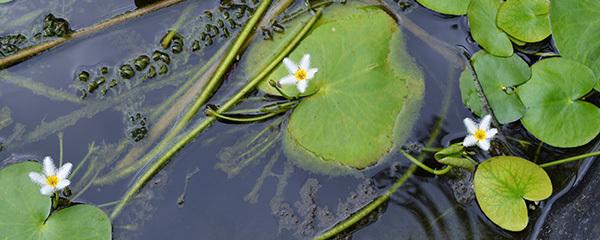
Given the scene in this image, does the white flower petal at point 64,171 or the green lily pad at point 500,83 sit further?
the green lily pad at point 500,83

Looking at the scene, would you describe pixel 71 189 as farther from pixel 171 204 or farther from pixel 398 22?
pixel 398 22

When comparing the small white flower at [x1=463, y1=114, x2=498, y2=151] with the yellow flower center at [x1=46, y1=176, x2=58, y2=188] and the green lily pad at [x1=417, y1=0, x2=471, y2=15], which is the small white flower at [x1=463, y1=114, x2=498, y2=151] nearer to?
the green lily pad at [x1=417, y1=0, x2=471, y2=15]

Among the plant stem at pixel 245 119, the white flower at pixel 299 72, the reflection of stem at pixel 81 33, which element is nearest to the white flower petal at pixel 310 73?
the white flower at pixel 299 72

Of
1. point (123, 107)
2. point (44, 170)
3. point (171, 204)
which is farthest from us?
point (123, 107)

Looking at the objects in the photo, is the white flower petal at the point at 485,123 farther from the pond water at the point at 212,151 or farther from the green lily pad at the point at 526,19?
the green lily pad at the point at 526,19

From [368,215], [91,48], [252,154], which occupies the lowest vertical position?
Answer: [368,215]

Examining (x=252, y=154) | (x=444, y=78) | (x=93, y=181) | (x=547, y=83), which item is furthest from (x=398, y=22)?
(x=93, y=181)

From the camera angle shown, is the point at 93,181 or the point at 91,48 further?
the point at 91,48
